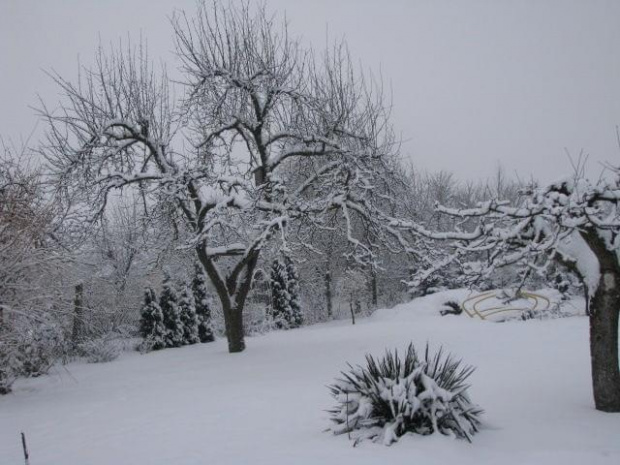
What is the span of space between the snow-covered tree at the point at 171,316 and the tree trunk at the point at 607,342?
49.6 feet

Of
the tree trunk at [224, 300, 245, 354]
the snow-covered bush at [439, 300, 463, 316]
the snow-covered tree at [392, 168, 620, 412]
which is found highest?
the snow-covered tree at [392, 168, 620, 412]

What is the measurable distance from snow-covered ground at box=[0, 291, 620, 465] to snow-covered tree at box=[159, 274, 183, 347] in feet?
15.2

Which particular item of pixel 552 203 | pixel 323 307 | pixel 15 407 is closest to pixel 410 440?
pixel 552 203

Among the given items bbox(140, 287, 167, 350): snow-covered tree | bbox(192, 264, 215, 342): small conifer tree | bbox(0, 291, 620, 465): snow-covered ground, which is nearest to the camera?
bbox(0, 291, 620, 465): snow-covered ground

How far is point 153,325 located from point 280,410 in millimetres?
12069

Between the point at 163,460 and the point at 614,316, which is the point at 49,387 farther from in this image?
the point at 614,316

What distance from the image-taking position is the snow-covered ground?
5.19m

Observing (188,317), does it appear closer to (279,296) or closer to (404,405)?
(279,296)

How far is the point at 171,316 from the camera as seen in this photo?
18.6m

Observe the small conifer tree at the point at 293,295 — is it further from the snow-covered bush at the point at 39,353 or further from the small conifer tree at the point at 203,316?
the snow-covered bush at the point at 39,353

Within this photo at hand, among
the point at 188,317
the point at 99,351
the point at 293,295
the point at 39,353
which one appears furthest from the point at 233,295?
the point at 293,295

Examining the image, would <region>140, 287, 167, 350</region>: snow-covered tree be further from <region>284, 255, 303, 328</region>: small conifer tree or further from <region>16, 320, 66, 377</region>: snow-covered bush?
<region>284, 255, 303, 328</region>: small conifer tree

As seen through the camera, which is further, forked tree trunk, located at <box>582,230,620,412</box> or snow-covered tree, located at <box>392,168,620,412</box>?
forked tree trunk, located at <box>582,230,620,412</box>

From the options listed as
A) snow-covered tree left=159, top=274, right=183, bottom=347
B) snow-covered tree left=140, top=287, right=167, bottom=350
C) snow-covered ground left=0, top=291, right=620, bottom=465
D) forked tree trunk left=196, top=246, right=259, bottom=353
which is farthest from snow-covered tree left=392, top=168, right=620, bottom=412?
snow-covered tree left=159, top=274, right=183, bottom=347
